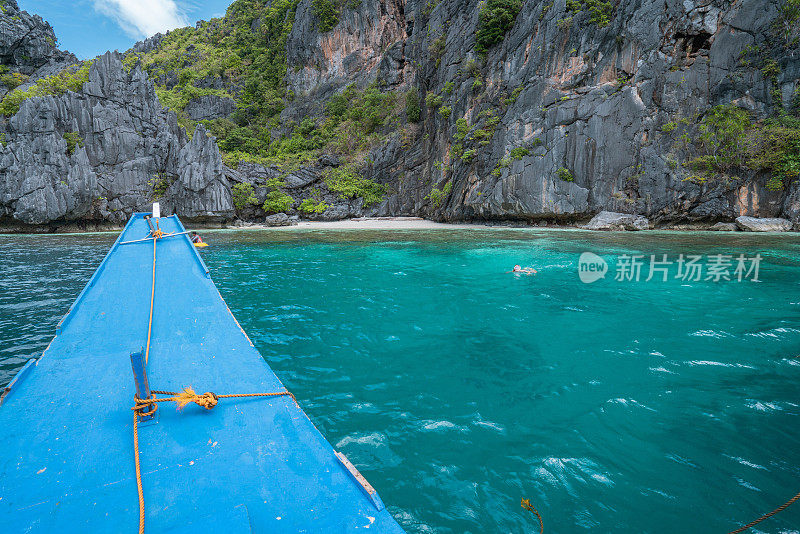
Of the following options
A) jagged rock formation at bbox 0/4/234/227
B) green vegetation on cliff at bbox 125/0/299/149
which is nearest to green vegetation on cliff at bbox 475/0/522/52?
jagged rock formation at bbox 0/4/234/227

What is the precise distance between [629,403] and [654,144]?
25.9 metres

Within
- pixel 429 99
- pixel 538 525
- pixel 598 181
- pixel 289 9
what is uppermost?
pixel 289 9

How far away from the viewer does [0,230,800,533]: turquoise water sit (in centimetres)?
269

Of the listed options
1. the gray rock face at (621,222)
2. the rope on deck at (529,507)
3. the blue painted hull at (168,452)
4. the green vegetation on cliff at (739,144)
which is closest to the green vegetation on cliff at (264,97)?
the gray rock face at (621,222)

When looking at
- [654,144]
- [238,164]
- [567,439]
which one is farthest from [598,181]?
[238,164]

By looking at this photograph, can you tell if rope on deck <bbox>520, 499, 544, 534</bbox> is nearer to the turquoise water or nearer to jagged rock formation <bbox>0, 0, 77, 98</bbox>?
the turquoise water

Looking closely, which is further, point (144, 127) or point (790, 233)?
point (144, 127)

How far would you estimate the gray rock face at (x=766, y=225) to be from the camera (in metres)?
21.0

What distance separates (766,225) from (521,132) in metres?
15.8

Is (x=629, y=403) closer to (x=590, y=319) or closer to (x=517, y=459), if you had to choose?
(x=517, y=459)

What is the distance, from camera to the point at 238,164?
34719 millimetres

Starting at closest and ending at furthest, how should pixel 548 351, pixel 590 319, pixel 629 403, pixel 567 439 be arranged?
pixel 567 439 → pixel 629 403 → pixel 548 351 → pixel 590 319

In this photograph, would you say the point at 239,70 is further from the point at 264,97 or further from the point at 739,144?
the point at 739,144

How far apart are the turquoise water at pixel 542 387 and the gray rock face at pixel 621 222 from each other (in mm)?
14174
